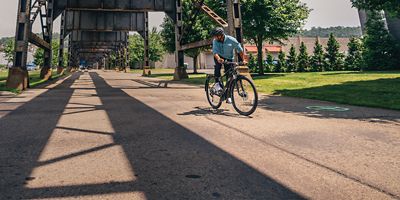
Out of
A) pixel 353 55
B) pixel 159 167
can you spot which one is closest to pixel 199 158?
pixel 159 167

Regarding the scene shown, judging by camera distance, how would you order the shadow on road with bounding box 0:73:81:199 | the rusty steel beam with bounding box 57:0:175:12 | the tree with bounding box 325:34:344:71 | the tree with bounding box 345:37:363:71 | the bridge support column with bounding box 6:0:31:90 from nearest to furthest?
the shadow on road with bounding box 0:73:81:199
the bridge support column with bounding box 6:0:31:90
the rusty steel beam with bounding box 57:0:175:12
the tree with bounding box 345:37:363:71
the tree with bounding box 325:34:344:71

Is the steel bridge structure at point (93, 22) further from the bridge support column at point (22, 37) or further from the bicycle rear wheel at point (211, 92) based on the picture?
the bicycle rear wheel at point (211, 92)

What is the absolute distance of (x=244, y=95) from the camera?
18.8ft

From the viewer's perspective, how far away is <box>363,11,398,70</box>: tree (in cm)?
2630

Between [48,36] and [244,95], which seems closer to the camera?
[244,95]

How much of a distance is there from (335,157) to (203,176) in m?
1.50

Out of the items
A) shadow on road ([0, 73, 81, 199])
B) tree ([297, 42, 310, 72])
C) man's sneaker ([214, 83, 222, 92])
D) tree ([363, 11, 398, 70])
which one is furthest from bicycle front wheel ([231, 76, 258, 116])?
tree ([297, 42, 310, 72])

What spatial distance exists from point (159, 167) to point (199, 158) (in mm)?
469

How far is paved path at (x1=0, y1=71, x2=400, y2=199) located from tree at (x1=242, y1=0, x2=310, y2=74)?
16.7 m

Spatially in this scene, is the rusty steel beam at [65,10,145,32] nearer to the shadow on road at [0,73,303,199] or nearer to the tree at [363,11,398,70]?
the tree at [363,11,398,70]

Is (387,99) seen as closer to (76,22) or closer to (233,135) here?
(233,135)

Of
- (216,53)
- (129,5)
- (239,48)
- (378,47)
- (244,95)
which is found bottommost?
(244,95)

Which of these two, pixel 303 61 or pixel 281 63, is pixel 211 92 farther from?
pixel 303 61

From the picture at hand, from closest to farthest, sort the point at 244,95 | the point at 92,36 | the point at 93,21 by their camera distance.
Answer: the point at 244,95 < the point at 93,21 < the point at 92,36
